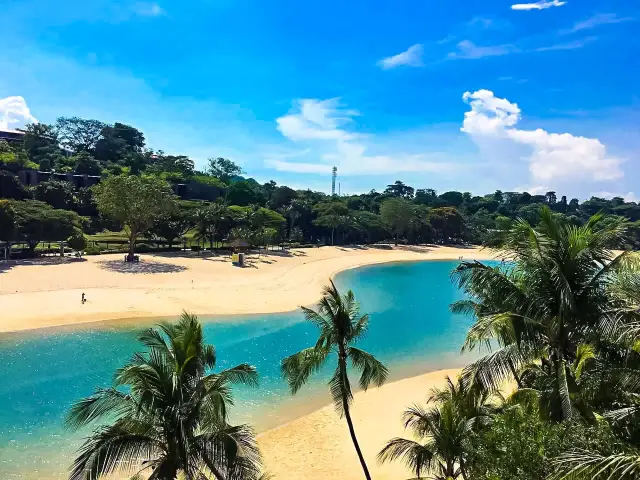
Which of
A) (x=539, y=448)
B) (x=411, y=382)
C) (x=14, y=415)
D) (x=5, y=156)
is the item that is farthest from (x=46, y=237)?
(x=539, y=448)

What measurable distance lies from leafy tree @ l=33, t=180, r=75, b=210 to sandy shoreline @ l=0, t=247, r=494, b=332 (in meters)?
19.7

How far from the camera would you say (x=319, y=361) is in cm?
1205

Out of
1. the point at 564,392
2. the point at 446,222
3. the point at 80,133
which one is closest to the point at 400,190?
the point at 446,222

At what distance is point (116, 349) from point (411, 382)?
1790 centimetres

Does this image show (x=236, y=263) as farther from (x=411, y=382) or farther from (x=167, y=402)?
(x=167, y=402)

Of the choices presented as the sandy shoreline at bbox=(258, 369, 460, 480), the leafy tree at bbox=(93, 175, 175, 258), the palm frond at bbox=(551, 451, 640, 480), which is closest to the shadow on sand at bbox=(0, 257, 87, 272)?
the leafy tree at bbox=(93, 175, 175, 258)

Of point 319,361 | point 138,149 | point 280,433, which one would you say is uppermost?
point 138,149

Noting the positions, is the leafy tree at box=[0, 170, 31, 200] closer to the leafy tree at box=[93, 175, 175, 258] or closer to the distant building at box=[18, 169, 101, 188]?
the distant building at box=[18, 169, 101, 188]

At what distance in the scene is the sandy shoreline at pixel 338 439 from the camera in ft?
Result: 49.1

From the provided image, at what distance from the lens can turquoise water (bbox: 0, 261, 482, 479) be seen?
53.6ft

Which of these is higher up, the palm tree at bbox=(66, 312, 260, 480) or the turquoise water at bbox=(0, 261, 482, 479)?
the palm tree at bbox=(66, 312, 260, 480)

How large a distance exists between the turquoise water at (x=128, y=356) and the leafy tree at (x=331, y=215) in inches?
1633

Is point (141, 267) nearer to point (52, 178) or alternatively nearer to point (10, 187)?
point (10, 187)

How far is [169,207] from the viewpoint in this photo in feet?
175
